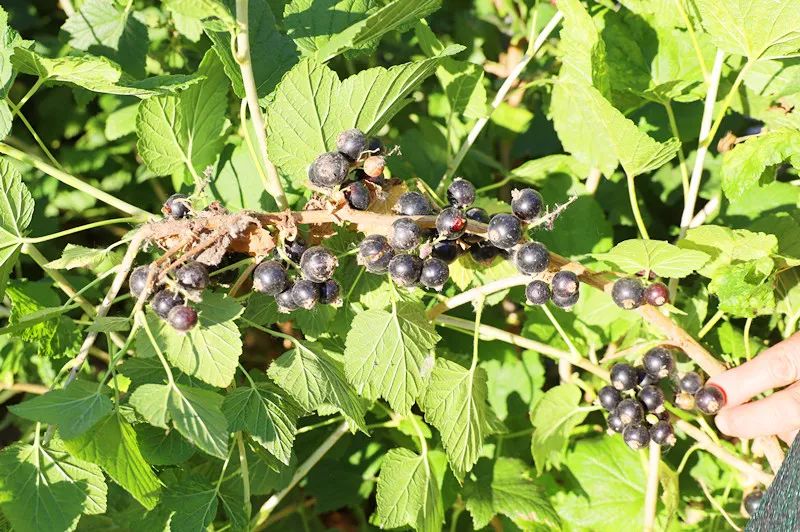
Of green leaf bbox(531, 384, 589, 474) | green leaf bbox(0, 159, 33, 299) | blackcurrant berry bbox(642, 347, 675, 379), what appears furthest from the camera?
green leaf bbox(531, 384, 589, 474)

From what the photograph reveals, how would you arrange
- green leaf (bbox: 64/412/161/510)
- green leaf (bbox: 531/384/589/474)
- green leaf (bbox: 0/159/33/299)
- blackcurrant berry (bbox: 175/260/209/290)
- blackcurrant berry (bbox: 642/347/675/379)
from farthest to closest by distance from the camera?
green leaf (bbox: 531/384/589/474)
blackcurrant berry (bbox: 642/347/675/379)
green leaf (bbox: 0/159/33/299)
green leaf (bbox: 64/412/161/510)
blackcurrant berry (bbox: 175/260/209/290)

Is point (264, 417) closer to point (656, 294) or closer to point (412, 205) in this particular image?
point (412, 205)

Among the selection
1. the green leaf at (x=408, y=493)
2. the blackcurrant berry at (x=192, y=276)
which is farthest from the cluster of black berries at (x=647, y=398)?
the blackcurrant berry at (x=192, y=276)

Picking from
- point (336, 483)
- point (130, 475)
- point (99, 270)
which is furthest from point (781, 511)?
point (99, 270)

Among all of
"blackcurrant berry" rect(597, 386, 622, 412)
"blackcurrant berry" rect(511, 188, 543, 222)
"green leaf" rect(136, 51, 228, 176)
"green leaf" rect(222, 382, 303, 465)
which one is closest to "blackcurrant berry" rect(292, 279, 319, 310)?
"green leaf" rect(222, 382, 303, 465)

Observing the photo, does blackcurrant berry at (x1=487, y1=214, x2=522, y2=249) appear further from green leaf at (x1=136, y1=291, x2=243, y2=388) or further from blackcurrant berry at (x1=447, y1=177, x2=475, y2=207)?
green leaf at (x1=136, y1=291, x2=243, y2=388)

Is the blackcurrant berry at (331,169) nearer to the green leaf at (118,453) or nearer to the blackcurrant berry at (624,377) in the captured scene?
the green leaf at (118,453)
